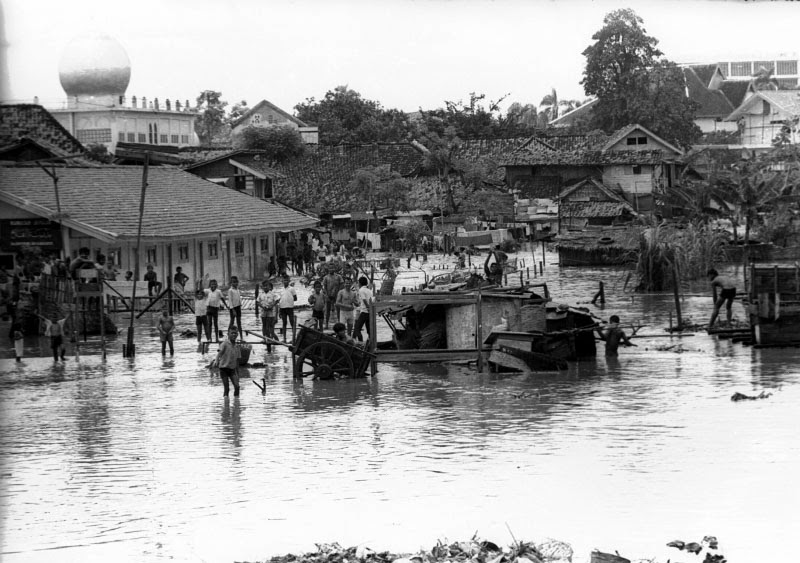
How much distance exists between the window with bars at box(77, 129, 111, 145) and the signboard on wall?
18.2 m

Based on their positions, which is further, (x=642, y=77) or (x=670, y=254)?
(x=642, y=77)

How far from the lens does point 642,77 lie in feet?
196

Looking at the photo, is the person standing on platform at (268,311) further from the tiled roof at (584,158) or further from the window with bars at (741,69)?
the window with bars at (741,69)

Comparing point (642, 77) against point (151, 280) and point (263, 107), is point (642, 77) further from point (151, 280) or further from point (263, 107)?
point (151, 280)

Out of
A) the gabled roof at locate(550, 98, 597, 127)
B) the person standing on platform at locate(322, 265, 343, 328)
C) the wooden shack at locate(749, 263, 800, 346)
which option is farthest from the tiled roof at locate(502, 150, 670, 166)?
the wooden shack at locate(749, 263, 800, 346)

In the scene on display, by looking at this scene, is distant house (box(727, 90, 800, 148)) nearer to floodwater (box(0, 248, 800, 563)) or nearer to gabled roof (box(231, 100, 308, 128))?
gabled roof (box(231, 100, 308, 128))

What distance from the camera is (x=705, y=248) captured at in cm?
3300

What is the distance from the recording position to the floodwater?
10609 mm

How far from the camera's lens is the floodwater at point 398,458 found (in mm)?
10609

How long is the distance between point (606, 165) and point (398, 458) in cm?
3984

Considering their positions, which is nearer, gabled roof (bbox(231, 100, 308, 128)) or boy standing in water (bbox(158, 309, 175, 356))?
boy standing in water (bbox(158, 309, 175, 356))

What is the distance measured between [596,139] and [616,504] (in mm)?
43887

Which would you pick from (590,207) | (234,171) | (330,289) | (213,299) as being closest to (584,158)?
(590,207)

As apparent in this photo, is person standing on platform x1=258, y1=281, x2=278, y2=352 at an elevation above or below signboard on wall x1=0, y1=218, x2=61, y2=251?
below
